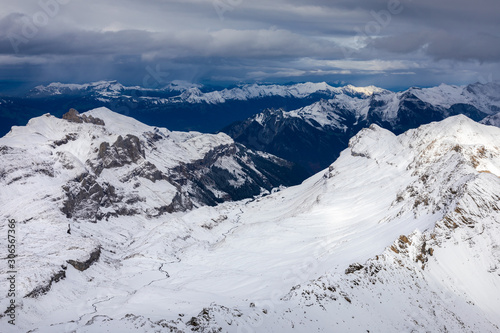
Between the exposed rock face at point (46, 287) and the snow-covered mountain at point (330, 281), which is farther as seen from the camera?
the exposed rock face at point (46, 287)

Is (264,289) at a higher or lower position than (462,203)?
lower

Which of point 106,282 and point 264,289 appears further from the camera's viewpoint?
point 106,282

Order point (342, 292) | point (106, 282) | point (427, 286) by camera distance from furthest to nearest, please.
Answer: point (106, 282) < point (427, 286) < point (342, 292)

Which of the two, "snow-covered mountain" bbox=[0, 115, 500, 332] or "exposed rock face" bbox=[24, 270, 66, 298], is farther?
"exposed rock face" bbox=[24, 270, 66, 298]

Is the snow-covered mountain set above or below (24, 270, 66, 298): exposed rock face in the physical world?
above

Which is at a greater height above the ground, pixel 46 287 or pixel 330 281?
pixel 330 281

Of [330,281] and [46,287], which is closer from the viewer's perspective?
[330,281]

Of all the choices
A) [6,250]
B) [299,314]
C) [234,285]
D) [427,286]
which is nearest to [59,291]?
[6,250]

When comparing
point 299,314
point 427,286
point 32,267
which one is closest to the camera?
point 299,314

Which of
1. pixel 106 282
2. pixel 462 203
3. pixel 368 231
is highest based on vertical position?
pixel 462 203

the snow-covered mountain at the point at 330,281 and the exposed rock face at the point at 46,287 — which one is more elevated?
the snow-covered mountain at the point at 330,281

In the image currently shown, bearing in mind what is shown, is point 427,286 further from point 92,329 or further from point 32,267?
point 32,267
